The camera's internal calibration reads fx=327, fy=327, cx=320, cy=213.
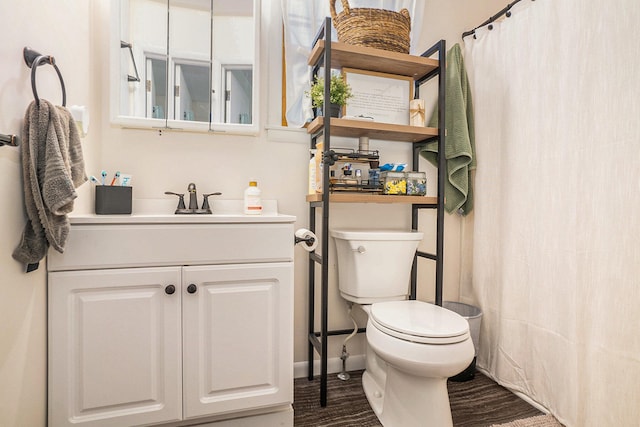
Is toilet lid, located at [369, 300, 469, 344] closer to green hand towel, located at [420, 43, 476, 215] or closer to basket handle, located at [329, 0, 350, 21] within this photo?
green hand towel, located at [420, 43, 476, 215]

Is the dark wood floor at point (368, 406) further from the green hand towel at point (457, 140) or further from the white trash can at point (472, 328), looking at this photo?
the green hand towel at point (457, 140)

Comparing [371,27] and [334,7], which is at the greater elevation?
[334,7]

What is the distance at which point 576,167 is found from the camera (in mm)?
1302

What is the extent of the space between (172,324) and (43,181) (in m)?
0.58

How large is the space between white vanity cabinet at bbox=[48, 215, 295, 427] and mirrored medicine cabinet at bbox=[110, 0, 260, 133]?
0.64 metres

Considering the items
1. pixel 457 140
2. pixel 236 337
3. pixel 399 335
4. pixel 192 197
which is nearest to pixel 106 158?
pixel 192 197

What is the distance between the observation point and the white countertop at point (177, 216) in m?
1.08

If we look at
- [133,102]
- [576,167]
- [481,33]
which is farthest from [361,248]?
[481,33]

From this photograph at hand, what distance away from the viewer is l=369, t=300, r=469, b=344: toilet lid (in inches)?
44.3

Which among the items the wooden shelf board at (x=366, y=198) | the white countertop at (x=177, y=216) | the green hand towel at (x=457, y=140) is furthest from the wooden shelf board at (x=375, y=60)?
the white countertop at (x=177, y=216)

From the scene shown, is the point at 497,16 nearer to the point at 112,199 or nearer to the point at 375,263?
the point at 375,263

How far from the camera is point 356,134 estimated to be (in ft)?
5.47

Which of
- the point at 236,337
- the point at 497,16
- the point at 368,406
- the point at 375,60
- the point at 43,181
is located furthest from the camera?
the point at 497,16

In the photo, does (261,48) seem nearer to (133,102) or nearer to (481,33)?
(133,102)
